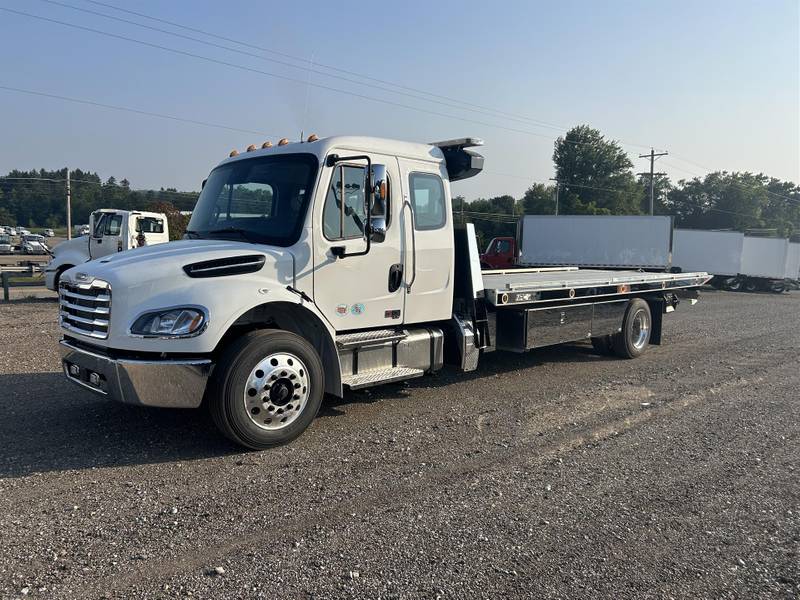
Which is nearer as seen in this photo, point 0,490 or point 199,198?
point 0,490

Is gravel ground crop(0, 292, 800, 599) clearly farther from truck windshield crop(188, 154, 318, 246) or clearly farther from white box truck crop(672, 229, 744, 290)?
white box truck crop(672, 229, 744, 290)

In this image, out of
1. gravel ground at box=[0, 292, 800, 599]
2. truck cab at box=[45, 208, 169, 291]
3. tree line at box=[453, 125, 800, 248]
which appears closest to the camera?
gravel ground at box=[0, 292, 800, 599]

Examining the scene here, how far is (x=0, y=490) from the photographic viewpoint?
4.23 m

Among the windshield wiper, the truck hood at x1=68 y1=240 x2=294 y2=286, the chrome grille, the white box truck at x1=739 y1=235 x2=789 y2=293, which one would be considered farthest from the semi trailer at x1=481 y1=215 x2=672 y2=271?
the chrome grille

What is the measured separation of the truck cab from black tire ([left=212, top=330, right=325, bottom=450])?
1328cm

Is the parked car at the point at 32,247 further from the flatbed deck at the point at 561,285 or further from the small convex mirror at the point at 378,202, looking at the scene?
the small convex mirror at the point at 378,202

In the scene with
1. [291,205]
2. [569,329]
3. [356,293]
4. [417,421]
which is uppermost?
[291,205]

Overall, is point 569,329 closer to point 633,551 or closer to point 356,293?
point 356,293

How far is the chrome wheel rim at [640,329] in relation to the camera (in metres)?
10.2

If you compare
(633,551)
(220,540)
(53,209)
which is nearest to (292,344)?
(220,540)

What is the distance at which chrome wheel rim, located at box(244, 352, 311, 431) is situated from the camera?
198 inches

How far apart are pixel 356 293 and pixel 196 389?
1.79 metres

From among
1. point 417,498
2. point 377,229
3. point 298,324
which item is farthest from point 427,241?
point 417,498

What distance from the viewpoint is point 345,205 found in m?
5.73
